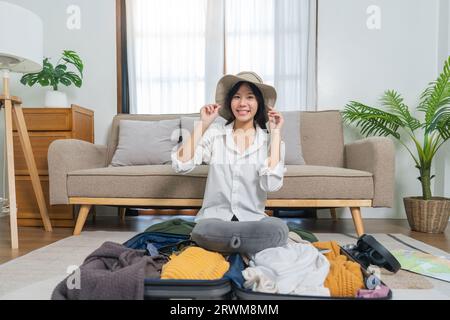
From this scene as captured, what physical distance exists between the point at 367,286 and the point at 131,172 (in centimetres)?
130

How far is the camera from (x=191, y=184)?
1.66 meters

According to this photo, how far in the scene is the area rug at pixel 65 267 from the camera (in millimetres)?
952

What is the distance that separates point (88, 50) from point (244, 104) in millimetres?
1899

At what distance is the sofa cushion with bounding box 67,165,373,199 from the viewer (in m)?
1.59

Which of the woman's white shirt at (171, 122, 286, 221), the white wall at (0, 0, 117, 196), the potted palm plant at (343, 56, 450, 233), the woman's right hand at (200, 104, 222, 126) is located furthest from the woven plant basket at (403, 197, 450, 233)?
the white wall at (0, 0, 117, 196)

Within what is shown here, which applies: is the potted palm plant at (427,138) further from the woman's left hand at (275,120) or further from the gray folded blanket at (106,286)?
the gray folded blanket at (106,286)

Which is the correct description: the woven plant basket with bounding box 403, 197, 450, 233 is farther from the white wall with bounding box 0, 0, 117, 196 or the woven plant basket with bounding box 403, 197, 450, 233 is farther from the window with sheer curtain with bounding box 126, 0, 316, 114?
the white wall with bounding box 0, 0, 117, 196

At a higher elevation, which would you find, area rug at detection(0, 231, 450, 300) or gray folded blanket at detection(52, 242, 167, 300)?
gray folded blanket at detection(52, 242, 167, 300)

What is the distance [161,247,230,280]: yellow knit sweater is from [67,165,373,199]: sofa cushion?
72cm

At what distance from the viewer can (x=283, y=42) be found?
8.00ft

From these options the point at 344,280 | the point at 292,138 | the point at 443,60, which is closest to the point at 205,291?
the point at 344,280

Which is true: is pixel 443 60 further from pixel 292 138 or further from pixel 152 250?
pixel 152 250

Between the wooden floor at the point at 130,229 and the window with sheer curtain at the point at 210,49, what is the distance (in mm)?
918

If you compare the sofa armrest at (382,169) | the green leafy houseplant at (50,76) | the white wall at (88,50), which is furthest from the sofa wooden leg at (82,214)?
the sofa armrest at (382,169)
